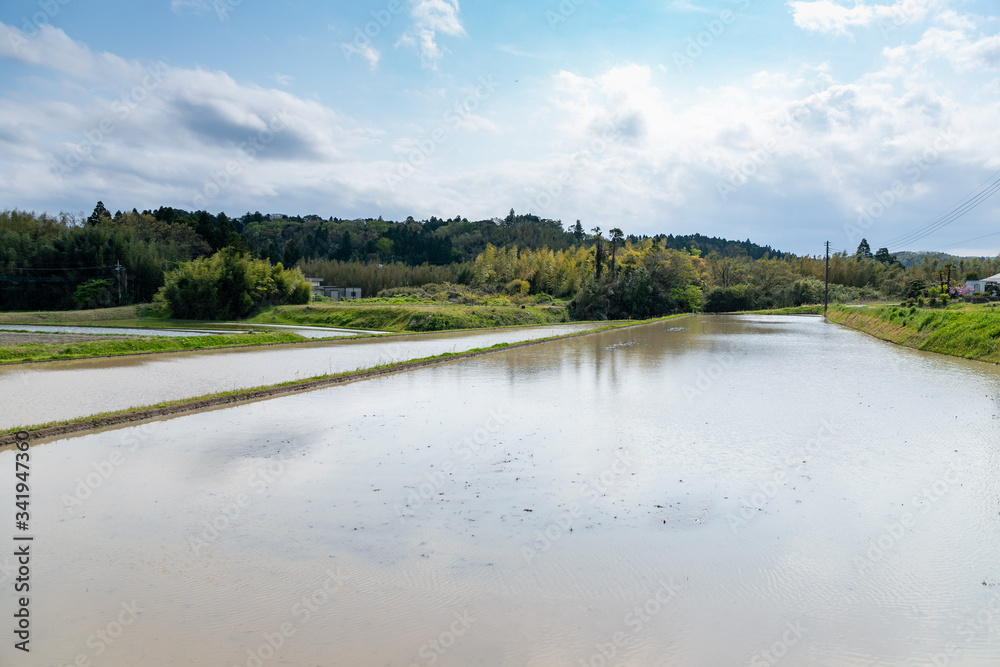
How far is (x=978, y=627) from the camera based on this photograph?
3.44 m

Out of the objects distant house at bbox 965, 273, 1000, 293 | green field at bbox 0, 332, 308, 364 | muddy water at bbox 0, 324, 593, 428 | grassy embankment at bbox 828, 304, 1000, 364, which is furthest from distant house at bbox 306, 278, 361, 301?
distant house at bbox 965, 273, 1000, 293

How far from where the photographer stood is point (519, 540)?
4566 millimetres

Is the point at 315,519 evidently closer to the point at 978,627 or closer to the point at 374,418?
the point at 374,418

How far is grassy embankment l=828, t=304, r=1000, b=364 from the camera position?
17438 millimetres

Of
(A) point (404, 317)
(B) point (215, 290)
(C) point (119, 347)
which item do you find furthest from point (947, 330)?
(B) point (215, 290)

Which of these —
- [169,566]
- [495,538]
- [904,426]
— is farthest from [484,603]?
[904,426]

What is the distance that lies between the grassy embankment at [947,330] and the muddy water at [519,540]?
10940 millimetres

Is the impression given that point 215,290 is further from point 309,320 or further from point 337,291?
point 337,291

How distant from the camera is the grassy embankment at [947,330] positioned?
17.4 meters

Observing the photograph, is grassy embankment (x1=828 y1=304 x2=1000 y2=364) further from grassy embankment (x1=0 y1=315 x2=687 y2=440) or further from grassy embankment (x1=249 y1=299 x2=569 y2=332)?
grassy embankment (x1=249 y1=299 x2=569 y2=332)

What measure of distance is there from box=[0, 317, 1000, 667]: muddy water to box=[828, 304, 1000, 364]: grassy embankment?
10940mm

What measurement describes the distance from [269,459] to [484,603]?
13.5ft

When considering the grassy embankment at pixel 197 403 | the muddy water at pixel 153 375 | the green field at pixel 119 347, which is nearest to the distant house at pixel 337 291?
the green field at pixel 119 347

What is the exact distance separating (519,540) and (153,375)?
12263 mm
